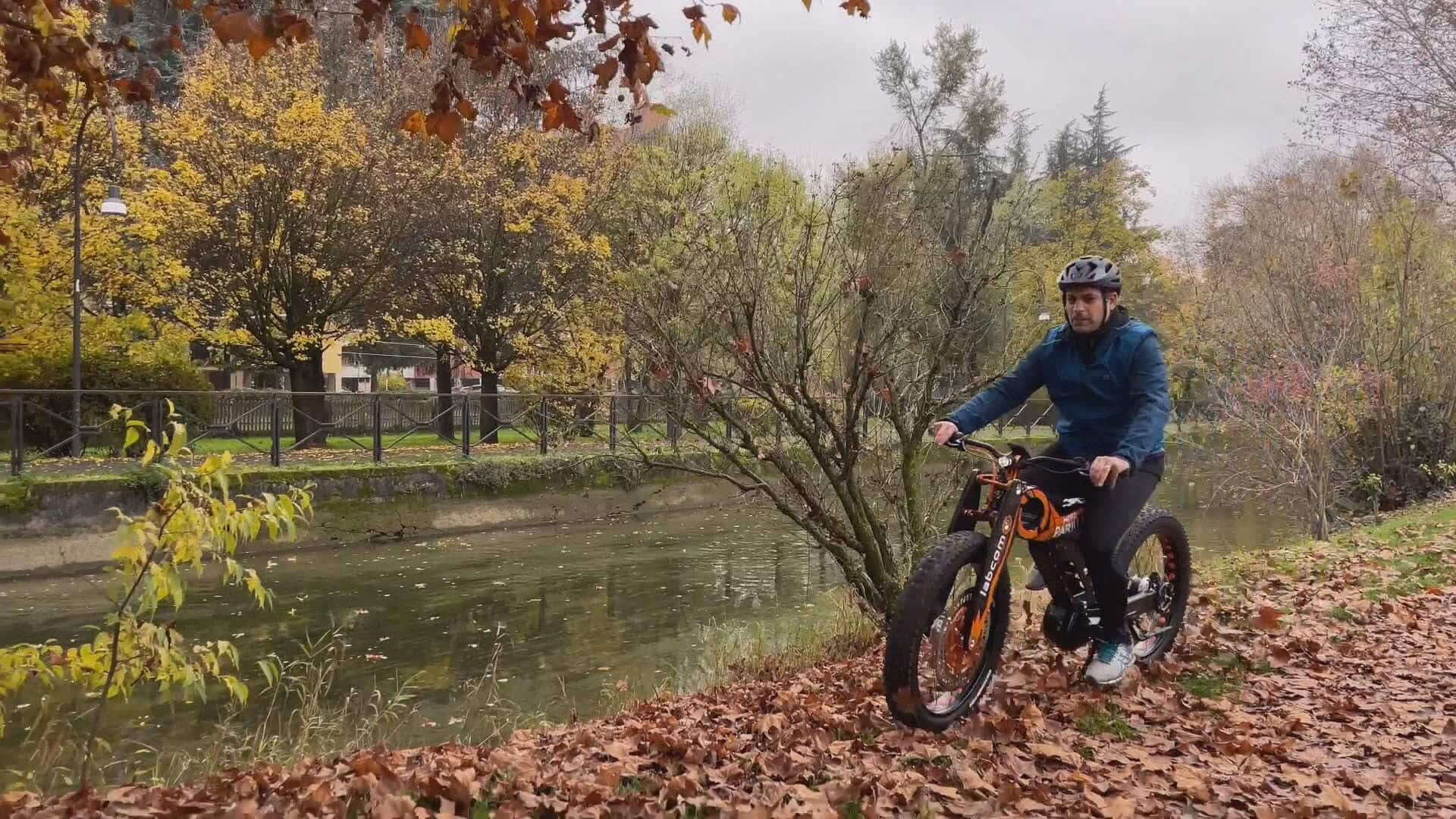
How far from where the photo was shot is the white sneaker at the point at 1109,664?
4223 mm

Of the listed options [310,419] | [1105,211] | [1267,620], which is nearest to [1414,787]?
[1267,620]

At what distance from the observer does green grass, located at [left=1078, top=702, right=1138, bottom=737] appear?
3.83m

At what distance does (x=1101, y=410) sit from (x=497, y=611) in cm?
815

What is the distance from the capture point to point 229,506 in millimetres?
3166

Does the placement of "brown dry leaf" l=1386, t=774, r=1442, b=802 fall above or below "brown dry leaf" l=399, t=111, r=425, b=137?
below

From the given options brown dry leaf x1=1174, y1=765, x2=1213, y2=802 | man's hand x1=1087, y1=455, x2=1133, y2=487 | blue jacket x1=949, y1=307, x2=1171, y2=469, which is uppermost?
blue jacket x1=949, y1=307, x2=1171, y2=469

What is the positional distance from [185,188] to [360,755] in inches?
689

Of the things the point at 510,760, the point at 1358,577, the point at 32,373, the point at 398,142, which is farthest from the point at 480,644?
the point at 398,142

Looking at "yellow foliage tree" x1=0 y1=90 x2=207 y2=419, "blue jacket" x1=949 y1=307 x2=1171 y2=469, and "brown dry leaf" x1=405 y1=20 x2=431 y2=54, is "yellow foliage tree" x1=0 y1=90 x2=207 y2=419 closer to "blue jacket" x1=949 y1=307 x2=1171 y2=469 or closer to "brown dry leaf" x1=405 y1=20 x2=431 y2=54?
"brown dry leaf" x1=405 y1=20 x2=431 y2=54

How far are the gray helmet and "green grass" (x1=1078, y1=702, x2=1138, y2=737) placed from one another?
1773 mm

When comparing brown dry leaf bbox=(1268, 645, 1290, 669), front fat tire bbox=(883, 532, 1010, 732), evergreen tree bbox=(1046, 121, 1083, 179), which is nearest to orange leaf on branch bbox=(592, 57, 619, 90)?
front fat tire bbox=(883, 532, 1010, 732)

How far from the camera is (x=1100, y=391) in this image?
13.3ft

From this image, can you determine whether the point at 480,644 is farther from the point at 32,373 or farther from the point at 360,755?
the point at 32,373

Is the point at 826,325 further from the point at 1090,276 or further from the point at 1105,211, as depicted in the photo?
the point at 1105,211
